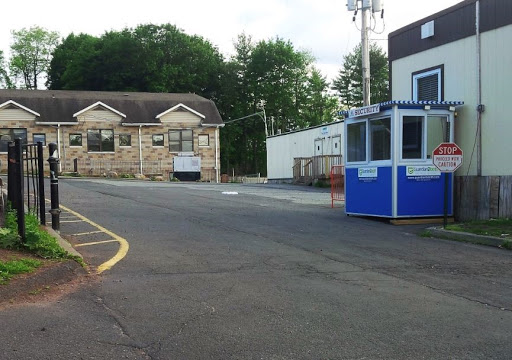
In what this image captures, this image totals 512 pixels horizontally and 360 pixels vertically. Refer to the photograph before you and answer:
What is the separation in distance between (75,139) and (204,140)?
10633mm

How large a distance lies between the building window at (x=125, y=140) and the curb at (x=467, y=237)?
35.1 m

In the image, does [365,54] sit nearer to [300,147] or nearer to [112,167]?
[300,147]

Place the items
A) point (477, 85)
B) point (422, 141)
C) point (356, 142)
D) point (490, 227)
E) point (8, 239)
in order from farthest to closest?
point (356, 142) < point (422, 141) < point (477, 85) < point (490, 227) < point (8, 239)

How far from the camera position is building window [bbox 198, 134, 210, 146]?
4628cm

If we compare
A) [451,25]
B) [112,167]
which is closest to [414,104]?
[451,25]

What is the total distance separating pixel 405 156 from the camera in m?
14.0

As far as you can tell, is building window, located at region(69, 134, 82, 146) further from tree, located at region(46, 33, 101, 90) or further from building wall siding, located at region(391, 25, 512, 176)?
building wall siding, located at region(391, 25, 512, 176)

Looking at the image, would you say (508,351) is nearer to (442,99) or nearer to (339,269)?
(339,269)

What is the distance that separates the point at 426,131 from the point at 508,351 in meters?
10.1

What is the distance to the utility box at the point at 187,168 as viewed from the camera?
43688 millimetres

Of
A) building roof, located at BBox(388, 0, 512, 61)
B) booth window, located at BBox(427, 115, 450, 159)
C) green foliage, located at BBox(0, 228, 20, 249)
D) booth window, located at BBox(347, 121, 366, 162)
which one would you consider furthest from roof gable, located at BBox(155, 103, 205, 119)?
green foliage, located at BBox(0, 228, 20, 249)

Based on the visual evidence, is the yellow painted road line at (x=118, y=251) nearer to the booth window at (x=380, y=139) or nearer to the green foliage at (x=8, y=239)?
the green foliage at (x=8, y=239)

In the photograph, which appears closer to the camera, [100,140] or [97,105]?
[97,105]

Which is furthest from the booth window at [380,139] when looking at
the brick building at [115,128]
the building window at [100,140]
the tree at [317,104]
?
the tree at [317,104]
